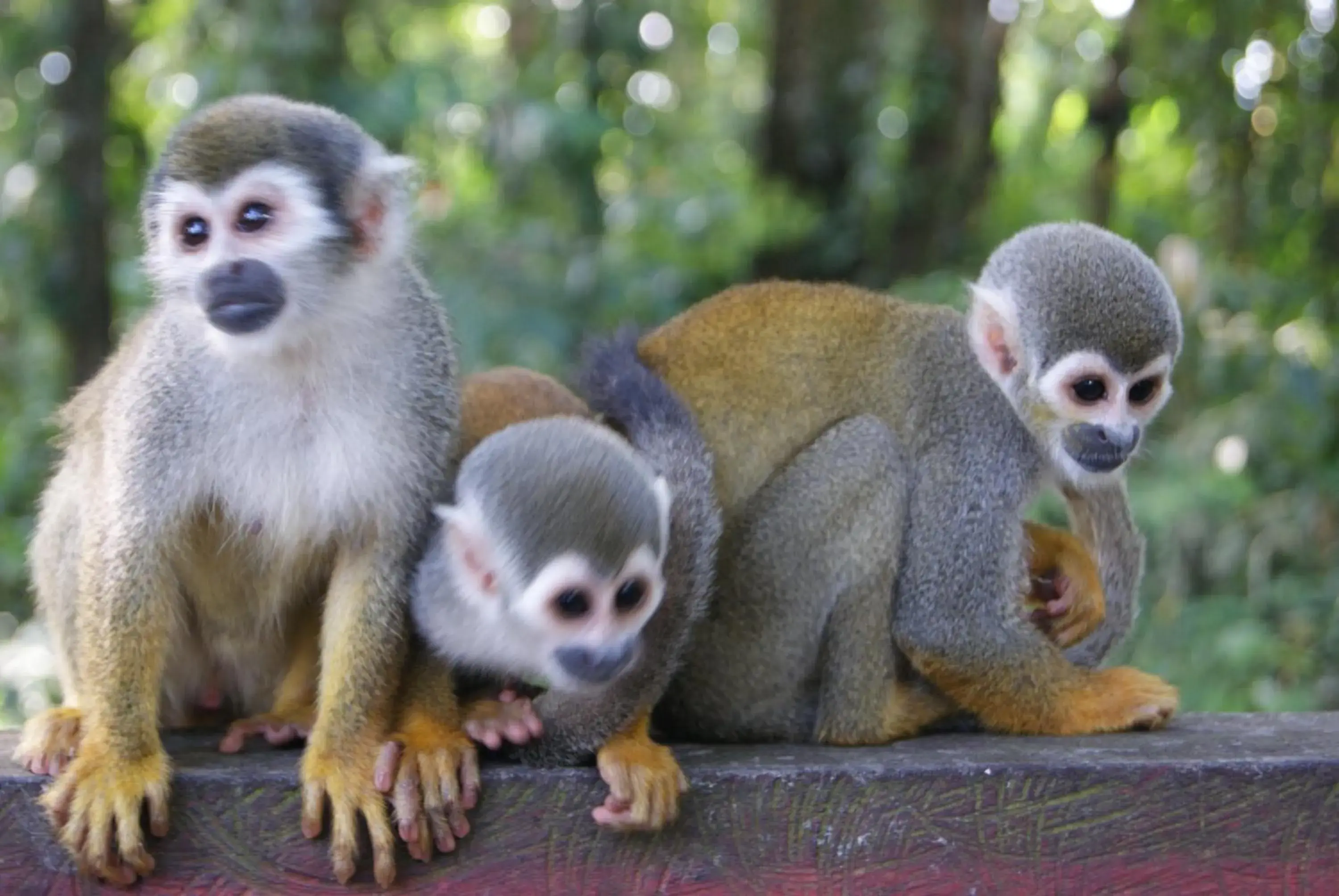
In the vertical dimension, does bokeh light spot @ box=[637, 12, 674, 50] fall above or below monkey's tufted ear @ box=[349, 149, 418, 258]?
above

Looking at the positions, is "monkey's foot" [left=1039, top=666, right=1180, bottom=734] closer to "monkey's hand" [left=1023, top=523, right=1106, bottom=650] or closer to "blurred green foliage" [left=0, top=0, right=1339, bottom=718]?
"monkey's hand" [left=1023, top=523, right=1106, bottom=650]

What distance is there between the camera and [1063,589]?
2564 millimetres

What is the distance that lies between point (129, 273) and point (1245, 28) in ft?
13.6

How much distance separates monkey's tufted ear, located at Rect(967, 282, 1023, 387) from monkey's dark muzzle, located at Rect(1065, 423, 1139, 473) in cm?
17

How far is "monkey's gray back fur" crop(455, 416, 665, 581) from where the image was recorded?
202cm

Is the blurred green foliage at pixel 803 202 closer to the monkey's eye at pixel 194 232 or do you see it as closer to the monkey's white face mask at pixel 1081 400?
the monkey's white face mask at pixel 1081 400

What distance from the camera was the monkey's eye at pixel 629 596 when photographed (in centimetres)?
203

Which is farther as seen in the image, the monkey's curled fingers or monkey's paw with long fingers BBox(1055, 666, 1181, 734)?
monkey's paw with long fingers BBox(1055, 666, 1181, 734)

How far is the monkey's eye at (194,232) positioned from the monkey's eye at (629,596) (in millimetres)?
819

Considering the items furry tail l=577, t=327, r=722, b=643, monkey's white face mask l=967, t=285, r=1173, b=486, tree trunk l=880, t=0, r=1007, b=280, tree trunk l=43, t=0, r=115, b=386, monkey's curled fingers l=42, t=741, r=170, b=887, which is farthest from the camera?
tree trunk l=880, t=0, r=1007, b=280

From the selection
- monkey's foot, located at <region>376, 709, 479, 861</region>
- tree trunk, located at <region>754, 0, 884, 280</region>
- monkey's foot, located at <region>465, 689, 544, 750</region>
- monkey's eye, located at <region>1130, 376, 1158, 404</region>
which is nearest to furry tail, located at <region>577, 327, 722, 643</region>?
monkey's foot, located at <region>465, 689, 544, 750</region>

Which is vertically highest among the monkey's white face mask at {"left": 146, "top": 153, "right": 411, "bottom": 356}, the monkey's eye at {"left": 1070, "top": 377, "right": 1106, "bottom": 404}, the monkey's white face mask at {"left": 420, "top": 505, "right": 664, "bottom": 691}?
the monkey's white face mask at {"left": 146, "top": 153, "right": 411, "bottom": 356}

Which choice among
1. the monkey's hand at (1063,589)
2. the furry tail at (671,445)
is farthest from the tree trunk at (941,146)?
the furry tail at (671,445)

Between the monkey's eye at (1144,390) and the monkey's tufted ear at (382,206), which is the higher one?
the monkey's tufted ear at (382,206)
